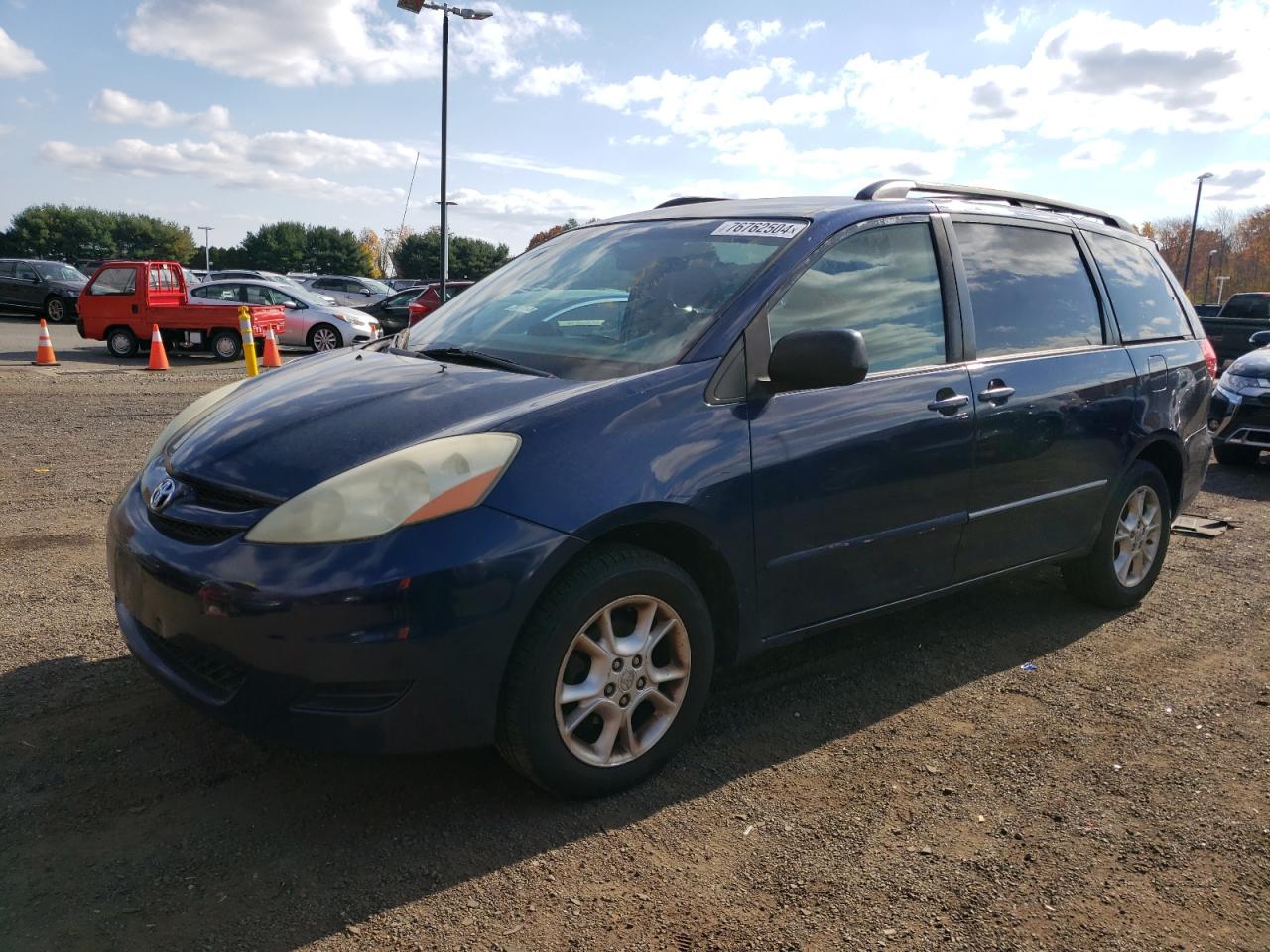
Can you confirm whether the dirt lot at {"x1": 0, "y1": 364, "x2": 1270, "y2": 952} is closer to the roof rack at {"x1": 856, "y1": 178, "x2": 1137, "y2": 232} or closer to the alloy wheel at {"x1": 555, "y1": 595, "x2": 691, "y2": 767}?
the alloy wheel at {"x1": 555, "y1": 595, "x2": 691, "y2": 767}

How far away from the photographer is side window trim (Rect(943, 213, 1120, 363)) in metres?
4.07

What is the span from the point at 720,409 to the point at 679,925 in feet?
4.83

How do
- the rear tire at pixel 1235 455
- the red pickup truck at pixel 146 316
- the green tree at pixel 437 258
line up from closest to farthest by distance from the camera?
the rear tire at pixel 1235 455, the red pickup truck at pixel 146 316, the green tree at pixel 437 258

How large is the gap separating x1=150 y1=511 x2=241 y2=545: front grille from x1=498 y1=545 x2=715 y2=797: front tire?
84cm

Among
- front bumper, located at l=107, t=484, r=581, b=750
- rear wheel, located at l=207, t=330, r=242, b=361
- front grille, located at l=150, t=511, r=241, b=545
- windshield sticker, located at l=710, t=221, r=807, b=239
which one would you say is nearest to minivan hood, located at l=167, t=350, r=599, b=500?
front grille, located at l=150, t=511, r=241, b=545

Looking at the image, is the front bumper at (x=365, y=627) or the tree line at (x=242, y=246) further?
the tree line at (x=242, y=246)

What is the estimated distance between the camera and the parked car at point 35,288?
2558 centimetres

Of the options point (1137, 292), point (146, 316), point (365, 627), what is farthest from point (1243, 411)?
point (146, 316)

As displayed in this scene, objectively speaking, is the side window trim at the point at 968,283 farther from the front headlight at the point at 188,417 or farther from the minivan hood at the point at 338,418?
the front headlight at the point at 188,417

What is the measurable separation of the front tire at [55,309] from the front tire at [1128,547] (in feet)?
88.2

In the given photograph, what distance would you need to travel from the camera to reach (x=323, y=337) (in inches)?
762

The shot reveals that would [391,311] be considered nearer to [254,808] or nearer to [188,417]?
[188,417]

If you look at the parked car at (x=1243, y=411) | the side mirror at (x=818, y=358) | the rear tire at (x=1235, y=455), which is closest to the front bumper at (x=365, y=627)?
the side mirror at (x=818, y=358)

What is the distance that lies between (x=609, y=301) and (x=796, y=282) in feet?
2.19
